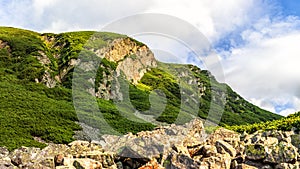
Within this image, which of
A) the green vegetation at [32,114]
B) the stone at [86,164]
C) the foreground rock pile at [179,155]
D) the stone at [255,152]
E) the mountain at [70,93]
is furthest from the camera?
the mountain at [70,93]

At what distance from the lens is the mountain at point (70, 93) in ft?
318

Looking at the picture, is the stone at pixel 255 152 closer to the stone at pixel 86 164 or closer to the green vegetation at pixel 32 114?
the stone at pixel 86 164

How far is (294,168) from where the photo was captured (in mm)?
→ 20703

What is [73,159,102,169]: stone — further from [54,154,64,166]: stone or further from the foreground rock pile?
[54,154,64,166]: stone

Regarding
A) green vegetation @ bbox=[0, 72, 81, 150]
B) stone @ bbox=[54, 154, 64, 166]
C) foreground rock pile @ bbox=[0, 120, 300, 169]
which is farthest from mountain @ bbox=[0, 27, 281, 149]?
stone @ bbox=[54, 154, 64, 166]

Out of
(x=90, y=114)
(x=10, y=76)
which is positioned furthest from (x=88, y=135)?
(x=10, y=76)

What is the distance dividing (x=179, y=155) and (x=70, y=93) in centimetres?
11749

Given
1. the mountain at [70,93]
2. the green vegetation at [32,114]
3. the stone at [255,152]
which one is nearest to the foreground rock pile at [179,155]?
the stone at [255,152]

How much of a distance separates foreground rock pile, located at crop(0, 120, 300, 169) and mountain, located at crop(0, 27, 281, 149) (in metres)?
58.9

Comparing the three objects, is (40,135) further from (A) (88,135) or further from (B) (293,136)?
(B) (293,136)

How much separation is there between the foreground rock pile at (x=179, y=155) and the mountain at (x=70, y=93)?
Result: 193 feet

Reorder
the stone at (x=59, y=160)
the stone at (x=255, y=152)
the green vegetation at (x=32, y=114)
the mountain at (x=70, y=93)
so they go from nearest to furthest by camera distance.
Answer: the stone at (x=59, y=160) → the stone at (x=255, y=152) → the green vegetation at (x=32, y=114) → the mountain at (x=70, y=93)

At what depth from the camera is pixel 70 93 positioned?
135125 millimetres

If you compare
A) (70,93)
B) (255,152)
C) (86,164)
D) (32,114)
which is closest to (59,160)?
(86,164)
